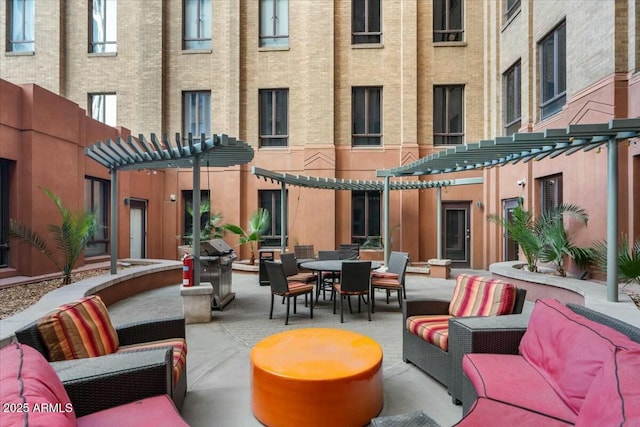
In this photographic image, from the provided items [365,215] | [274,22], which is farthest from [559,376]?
[274,22]

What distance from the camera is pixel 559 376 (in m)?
2.40

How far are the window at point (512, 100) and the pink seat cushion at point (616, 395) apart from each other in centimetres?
1008

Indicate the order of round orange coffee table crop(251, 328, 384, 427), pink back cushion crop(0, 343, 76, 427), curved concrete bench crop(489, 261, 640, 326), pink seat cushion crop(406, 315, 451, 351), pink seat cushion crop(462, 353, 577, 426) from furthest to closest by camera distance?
curved concrete bench crop(489, 261, 640, 326), pink seat cushion crop(406, 315, 451, 351), round orange coffee table crop(251, 328, 384, 427), pink seat cushion crop(462, 353, 577, 426), pink back cushion crop(0, 343, 76, 427)

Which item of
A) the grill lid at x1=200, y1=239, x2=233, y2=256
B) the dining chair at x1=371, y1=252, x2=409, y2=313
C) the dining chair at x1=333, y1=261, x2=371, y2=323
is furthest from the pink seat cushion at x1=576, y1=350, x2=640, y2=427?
the grill lid at x1=200, y1=239, x2=233, y2=256

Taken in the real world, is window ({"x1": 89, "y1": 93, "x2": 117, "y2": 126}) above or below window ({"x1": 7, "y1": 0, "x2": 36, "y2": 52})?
below

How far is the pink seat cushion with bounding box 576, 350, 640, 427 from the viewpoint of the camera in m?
1.56

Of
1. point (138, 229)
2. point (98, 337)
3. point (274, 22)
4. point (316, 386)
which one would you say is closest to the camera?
point (316, 386)

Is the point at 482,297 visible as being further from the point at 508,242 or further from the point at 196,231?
the point at 508,242

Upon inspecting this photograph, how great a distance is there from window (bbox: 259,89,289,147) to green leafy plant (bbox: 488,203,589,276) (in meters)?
8.09

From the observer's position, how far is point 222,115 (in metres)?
12.9

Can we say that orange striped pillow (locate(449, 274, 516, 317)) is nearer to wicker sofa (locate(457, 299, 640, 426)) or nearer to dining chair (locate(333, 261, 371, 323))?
wicker sofa (locate(457, 299, 640, 426))

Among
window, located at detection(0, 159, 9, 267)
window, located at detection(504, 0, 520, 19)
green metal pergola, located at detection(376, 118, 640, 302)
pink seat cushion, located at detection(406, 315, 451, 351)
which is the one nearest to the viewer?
pink seat cushion, located at detection(406, 315, 451, 351)

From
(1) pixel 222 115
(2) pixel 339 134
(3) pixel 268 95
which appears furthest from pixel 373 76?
(1) pixel 222 115

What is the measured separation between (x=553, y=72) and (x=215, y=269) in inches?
359
